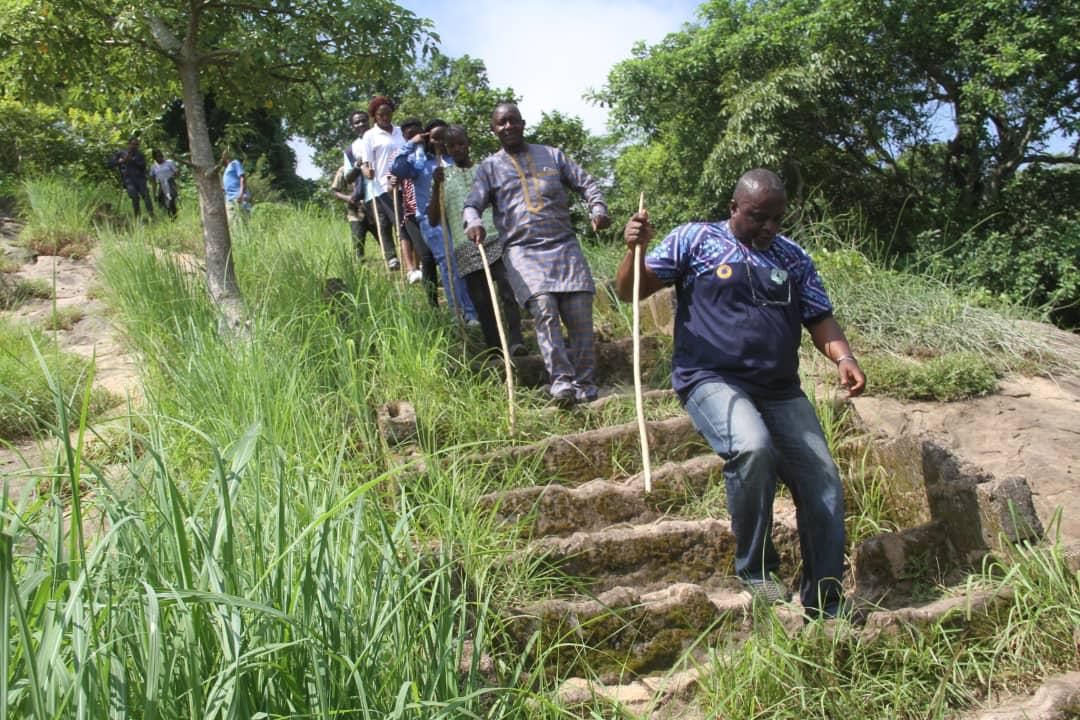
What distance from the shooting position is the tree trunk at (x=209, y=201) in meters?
5.62

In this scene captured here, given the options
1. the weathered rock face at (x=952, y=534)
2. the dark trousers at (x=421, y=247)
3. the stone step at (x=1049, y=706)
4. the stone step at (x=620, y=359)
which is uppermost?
the dark trousers at (x=421, y=247)

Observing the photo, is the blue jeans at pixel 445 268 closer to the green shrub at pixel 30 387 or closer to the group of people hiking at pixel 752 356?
the group of people hiking at pixel 752 356

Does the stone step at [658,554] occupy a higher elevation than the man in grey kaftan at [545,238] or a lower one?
lower

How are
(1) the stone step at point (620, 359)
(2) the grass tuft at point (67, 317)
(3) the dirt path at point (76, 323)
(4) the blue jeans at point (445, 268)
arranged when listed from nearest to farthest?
(3) the dirt path at point (76, 323) → (1) the stone step at point (620, 359) → (4) the blue jeans at point (445, 268) → (2) the grass tuft at point (67, 317)

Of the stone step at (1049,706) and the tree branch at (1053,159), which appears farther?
the tree branch at (1053,159)

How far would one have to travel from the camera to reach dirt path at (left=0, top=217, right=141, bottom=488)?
4785 millimetres

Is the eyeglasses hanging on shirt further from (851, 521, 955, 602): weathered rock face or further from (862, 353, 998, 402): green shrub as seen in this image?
(862, 353, 998, 402): green shrub

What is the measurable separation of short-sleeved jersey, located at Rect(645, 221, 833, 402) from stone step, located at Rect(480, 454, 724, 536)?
79cm

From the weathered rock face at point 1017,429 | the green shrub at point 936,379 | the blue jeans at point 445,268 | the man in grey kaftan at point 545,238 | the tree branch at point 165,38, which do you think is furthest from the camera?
the blue jeans at point 445,268

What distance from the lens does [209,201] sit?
5.65 m

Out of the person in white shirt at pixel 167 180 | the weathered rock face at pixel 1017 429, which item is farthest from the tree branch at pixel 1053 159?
the person in white shirt at pixel 167 180

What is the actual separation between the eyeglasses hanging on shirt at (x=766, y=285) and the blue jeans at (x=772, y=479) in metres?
0.39

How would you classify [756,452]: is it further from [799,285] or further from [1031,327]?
[1031,327]

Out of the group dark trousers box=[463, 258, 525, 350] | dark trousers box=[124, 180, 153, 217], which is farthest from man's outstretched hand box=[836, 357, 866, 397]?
dark trousers box=[124, 180, 153, 217]
